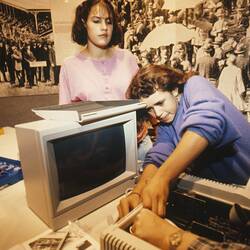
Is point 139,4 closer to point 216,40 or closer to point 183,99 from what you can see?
point 216,40

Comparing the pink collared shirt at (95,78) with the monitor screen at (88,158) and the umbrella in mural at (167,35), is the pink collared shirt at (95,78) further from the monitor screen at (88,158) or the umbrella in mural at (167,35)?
the monitor screen at (88,158)

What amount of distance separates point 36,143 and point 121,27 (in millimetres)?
928

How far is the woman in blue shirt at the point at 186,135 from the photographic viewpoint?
2.86ft

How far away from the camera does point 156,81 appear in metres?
1.31

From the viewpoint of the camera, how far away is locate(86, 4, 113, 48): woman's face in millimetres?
1370

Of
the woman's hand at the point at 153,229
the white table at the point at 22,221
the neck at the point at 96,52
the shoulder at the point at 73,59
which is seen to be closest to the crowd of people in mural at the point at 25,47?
the shoulder at the point at 73,59

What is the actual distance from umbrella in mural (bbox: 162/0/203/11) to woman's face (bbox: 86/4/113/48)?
0.31 m

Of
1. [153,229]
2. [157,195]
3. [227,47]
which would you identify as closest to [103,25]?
[227,47]

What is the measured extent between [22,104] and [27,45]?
0.44 metres

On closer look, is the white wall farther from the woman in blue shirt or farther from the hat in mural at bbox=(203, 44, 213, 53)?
the hat in mural at bbox=(203, 44, 213, 53)

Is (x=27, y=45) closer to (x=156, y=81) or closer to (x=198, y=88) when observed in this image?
(x=156, y=81)

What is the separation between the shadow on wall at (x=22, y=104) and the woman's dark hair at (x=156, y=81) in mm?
768

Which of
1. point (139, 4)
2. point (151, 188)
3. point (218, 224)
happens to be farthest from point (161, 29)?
point (218, 224)

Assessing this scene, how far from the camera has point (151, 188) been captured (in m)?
0.82
